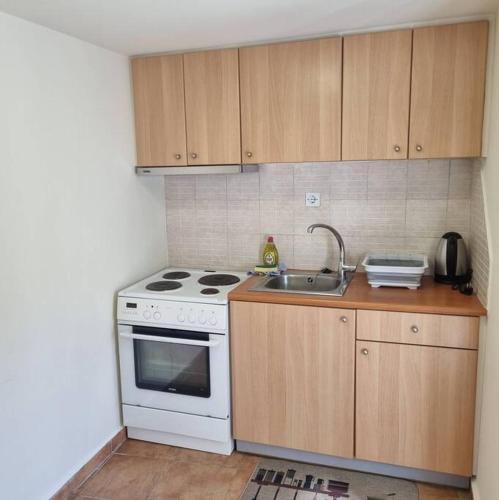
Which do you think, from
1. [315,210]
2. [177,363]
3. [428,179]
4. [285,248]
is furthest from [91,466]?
[428,179]

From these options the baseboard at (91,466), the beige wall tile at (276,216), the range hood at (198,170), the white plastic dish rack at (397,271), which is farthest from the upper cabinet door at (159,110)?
the baseboard at (91,466)

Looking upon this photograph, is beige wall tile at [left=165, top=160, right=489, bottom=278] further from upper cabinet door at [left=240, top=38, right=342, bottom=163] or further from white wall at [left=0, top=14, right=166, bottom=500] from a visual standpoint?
white wall at [left=0, top=14, right=166, bottom=500]

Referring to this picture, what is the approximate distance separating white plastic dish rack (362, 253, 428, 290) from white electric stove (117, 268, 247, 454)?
0.77 m

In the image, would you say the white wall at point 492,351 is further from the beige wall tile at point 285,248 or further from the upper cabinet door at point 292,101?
the beige wall tile at point 285,248

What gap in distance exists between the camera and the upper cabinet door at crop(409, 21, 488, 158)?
219cm

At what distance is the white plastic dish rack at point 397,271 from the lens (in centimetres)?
242

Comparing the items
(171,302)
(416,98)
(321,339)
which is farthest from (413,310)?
(171,302)

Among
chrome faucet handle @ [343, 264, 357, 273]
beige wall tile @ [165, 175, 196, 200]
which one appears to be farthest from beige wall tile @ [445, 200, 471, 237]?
beige wall tile @ [165, 175, 196, 200]

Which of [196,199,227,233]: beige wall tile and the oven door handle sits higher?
[196,199,227,233]: beige wall tile

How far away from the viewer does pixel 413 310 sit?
86.4 inches

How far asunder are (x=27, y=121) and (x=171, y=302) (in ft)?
3.61

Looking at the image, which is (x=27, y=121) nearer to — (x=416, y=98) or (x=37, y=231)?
(x=37, y=231)

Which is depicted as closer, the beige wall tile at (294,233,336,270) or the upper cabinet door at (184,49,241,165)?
the upper cabinet door at (184,49,241,165)

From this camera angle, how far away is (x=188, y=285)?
2.77m
